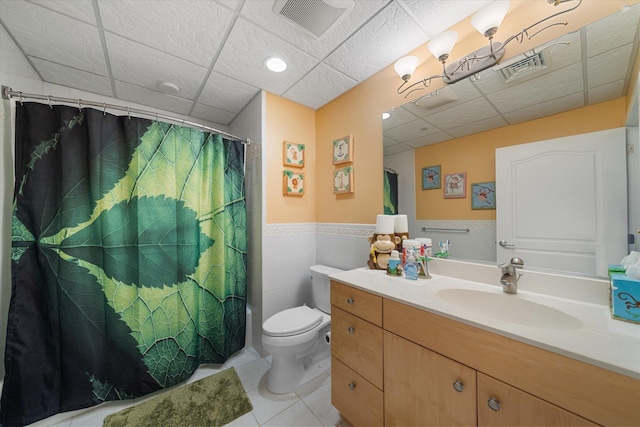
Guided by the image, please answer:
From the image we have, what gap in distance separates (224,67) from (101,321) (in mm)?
1815

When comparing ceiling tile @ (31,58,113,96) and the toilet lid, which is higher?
ceiling tile @ (31,58,113,96)

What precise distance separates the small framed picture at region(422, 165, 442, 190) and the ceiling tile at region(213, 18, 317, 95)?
1037 mm

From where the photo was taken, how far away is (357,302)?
109 centimetres

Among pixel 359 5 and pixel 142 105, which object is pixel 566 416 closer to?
pixel 359 5

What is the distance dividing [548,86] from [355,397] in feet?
5.55

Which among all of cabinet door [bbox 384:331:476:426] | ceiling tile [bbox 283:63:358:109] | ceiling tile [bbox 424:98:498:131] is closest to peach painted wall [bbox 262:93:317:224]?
ceiling tile [bbox 283:63:358:109]

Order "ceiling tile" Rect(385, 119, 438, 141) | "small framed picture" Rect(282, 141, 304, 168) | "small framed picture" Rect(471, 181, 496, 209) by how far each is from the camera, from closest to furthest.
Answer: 1. "small framed picture" Rect(471, 181, 496, 209)
2. "ceiling tile" Rect(385, 119, 438, 141)
3. "small framed picture" Rect(282, 141, 304, 168)

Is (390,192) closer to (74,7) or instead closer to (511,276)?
(511,276)

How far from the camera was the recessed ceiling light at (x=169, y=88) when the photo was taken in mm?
1696

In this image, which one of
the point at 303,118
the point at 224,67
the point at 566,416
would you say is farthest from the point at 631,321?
the point at 224,67

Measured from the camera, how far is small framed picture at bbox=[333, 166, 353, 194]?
1761 mm

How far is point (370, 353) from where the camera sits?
1.03 meters

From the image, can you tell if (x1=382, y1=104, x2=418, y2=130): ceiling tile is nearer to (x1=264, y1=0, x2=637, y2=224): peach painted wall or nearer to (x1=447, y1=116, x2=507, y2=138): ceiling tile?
(x1=264, y1=0, x2=637, y2=224): peach painted wall

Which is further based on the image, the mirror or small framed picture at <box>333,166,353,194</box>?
small framed picture at <box>333,166,353,194</box>
